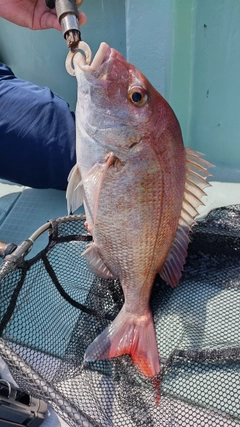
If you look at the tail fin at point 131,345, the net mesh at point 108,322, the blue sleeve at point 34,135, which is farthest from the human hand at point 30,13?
the tail fin at point 131,345

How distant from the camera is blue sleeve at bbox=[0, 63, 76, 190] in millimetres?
2309

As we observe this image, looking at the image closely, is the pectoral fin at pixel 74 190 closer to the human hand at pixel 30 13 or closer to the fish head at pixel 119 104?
the fish head at pixel 119 104

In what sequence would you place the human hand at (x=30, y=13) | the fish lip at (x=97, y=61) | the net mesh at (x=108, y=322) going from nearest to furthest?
the fish lip at (x=97, y=61) < the net mesh at (x=108, y=322) < the human hand at (x=30, y=13)

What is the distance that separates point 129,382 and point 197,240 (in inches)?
33.1

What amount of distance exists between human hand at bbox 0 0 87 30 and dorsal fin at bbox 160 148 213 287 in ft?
4.13

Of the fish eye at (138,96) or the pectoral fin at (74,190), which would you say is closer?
the fish eye at (138,96)

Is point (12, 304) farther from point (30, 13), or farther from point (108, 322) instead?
point (30, 13)

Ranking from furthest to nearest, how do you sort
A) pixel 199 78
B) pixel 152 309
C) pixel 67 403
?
pixel 199 78 < pixel 152 309 < pixel 67 403

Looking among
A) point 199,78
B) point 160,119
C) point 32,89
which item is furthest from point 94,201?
point 199,78

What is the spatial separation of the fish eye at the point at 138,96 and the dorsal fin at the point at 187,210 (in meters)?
0.31

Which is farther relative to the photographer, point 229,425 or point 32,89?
point 32,89

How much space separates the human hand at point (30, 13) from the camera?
2.28 metres

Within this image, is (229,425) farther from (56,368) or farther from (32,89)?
(32,89)

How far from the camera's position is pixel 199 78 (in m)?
2.86
